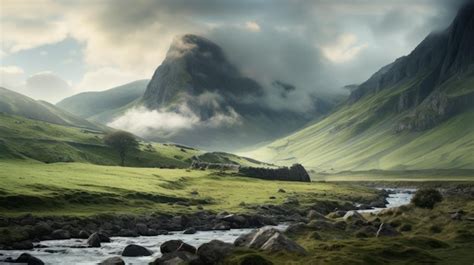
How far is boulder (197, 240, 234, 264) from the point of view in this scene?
55469 millimetres

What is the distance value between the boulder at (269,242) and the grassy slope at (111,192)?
5522cm

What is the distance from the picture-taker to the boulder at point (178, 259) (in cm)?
5469

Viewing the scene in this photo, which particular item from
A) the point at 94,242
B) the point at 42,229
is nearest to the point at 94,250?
the point at 94,242

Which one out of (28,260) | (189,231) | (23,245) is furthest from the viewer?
(189,231)

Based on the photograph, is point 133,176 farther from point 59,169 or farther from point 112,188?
point 112,188

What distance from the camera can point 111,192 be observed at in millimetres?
134625

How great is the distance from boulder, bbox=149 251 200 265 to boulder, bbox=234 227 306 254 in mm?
8579

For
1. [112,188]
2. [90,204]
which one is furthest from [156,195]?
[90,204]

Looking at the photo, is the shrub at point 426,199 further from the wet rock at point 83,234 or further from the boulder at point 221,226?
the wet rock at point 83,234

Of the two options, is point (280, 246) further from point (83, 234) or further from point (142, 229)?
point (142, 229)

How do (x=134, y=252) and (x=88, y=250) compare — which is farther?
(x=88, y=250)

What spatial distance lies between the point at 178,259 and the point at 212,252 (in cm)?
370

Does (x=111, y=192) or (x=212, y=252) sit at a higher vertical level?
(x=111, y=192)

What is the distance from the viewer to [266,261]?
52.8 metres
